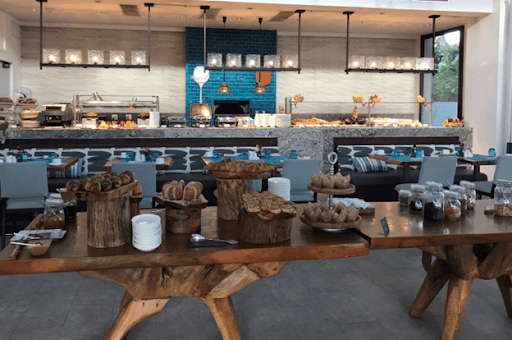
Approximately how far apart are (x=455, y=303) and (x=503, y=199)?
2.03 feet

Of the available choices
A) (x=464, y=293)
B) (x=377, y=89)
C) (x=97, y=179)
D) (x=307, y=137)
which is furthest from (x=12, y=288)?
(x=377, y=89)

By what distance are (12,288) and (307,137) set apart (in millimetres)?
4644

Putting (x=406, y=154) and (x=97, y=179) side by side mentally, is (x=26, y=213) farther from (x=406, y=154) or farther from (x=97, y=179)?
(x=406, y=154)

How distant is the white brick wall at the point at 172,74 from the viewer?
10.1 meters

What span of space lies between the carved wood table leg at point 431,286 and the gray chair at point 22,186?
11.1ft

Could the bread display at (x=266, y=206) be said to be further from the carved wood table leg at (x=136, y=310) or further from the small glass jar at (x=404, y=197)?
the small glass jar at (x=404, y=197)

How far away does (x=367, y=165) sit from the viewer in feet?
23.1

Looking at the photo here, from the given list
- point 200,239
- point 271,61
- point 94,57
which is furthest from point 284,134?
point 200,239

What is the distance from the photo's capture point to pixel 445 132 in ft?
25.4

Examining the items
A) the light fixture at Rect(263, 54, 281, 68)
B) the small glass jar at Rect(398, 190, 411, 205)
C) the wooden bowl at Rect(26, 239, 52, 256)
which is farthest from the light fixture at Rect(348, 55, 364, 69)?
the wooden bowl at Rect(26, 239, 52, 256)

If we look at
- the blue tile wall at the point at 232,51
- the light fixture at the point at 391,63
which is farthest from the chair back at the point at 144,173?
the blue tile wall at the point at 232,51

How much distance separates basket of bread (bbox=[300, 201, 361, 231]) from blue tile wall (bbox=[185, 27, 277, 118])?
827 centimetres

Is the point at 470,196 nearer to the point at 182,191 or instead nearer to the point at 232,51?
the point at 182,191

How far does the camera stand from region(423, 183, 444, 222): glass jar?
2.53 m
